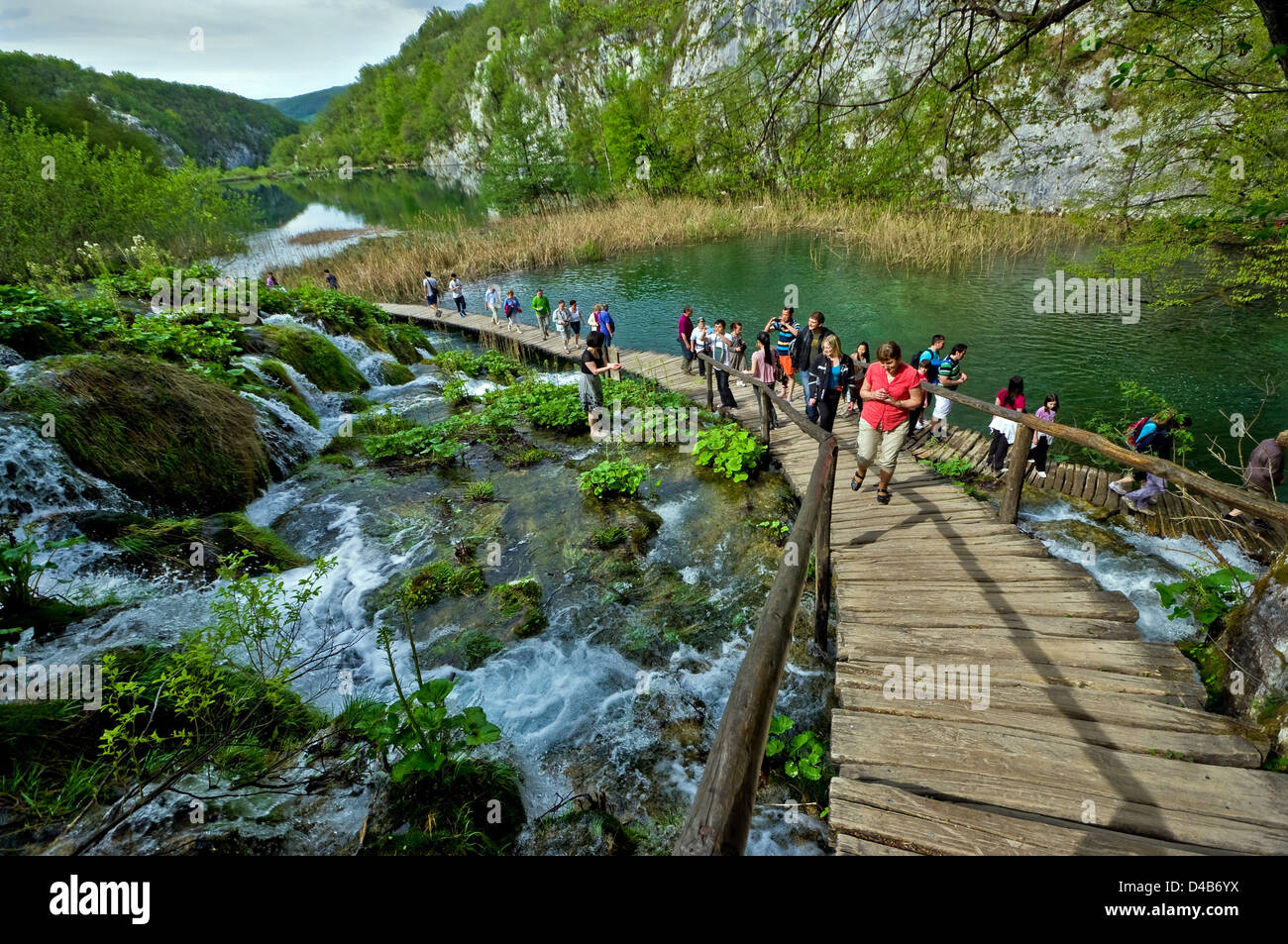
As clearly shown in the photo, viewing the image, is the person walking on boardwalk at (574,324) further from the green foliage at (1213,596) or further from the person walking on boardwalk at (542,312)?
the green foliage at (1213,596)

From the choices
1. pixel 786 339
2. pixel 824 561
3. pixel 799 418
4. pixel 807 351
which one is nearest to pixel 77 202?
pixel 786 339

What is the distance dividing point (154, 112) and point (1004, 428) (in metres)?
175

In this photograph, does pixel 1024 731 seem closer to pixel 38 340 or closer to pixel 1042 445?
pixel 1042 445

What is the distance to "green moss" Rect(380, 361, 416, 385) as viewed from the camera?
14.1 meters

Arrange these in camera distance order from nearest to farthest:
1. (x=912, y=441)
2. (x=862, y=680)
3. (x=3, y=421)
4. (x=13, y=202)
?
(x=862, y=680)
(x=3, y=421)
(x=912, y=441)
(x=13, y=202)

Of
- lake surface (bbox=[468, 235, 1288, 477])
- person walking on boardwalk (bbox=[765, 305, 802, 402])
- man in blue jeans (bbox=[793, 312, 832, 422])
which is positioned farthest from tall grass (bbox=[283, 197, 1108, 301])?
man in blue jeans (bbox=[793, 312, 832, 422])

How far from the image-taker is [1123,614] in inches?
159

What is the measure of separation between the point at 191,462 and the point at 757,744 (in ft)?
27.0

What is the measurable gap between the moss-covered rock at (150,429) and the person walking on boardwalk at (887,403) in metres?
8.26

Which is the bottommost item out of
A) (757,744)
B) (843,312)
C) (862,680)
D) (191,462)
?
(862,680)

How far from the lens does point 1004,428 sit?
8.23m

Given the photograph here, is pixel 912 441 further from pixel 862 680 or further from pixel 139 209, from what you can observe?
pixel 139 209

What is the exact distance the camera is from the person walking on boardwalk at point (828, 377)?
771 centimetres
